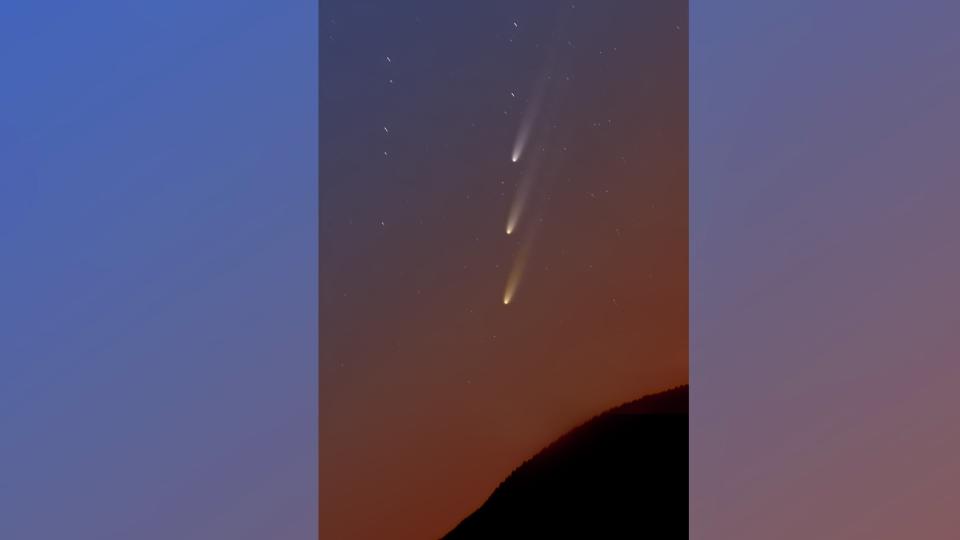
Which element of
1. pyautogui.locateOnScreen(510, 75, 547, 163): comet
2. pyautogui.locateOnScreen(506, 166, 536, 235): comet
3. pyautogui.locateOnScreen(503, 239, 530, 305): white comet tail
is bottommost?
pyautogui.locateOnScreen(503, 239, 530, 305): white comet tail

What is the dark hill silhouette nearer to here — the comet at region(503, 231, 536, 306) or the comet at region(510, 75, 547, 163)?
the comet at region(503, 231, 536, 306)

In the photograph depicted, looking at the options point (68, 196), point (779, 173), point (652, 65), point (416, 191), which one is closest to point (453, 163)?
point (416, 191)

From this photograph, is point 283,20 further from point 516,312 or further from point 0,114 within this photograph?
point 516,312

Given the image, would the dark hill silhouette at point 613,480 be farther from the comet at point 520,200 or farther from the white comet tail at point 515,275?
the comet at point 520,200

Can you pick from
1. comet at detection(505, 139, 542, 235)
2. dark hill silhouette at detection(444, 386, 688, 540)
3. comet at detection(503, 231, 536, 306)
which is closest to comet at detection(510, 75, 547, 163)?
comet at detection(505, 139, 542, 235)

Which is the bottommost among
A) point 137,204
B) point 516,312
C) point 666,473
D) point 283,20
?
point 666,473

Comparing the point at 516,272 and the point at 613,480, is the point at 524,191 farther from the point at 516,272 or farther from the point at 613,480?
the point at 613,480

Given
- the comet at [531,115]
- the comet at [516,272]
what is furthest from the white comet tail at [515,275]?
the comet at [531,115]

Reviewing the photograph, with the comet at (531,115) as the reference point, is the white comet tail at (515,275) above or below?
below
